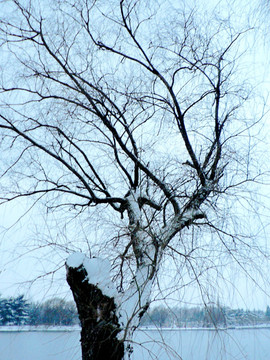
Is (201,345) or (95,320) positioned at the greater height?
(95,320)

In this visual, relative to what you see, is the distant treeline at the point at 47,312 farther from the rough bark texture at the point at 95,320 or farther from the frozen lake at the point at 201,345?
the frozen lake at the point at 201,345

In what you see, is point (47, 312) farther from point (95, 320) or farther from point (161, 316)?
point (161, 316)

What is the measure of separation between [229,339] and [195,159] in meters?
1.54

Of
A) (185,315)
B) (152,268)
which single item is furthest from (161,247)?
(185,315)

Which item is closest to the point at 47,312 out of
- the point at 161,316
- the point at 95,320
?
the point at 95,320

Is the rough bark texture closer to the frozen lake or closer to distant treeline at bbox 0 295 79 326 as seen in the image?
distant treeline at bbox 0 295 79 326

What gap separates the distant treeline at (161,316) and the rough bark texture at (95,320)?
111mm

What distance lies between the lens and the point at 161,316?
2.21 m

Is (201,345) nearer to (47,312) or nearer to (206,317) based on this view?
(206,317)

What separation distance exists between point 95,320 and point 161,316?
1.76 ft

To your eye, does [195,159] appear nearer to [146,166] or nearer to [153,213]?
[146,166]

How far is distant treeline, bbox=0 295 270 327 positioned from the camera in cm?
218

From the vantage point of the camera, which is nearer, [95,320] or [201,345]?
[201,345]

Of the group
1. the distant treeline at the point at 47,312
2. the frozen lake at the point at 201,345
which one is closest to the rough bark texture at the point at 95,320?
the distant treeline at the point at 47,312
